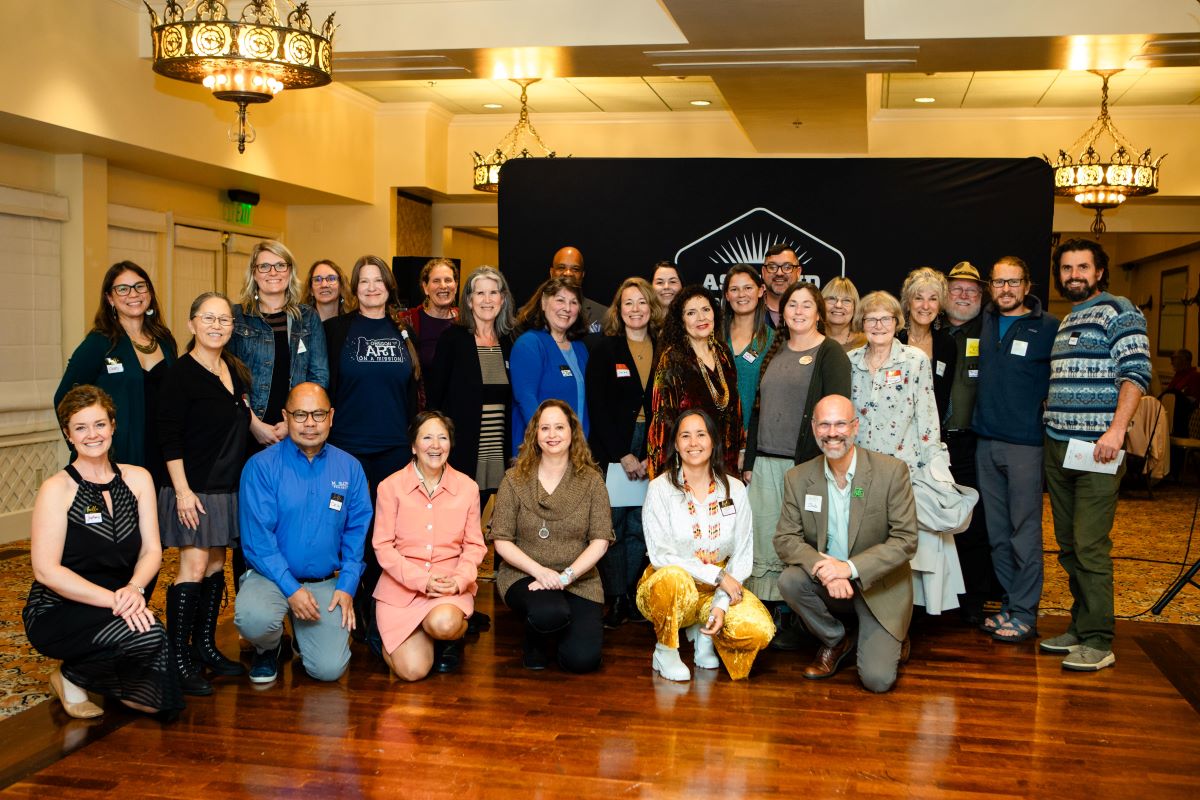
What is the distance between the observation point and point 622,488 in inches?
180

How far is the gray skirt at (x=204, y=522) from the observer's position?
3787mm

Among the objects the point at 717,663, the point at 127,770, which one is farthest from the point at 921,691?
the point at 127,770

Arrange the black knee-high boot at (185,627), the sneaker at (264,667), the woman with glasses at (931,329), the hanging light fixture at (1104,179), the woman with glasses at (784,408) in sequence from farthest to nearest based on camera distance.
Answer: the hanging light fixture at (1104,179)
the woman with glasses at (931,329)
the woman with glasses at (784,408)
the sneaker at (264,667)
the black knee-high boot at (185,627)

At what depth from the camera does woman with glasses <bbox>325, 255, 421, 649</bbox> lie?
14.0 feet

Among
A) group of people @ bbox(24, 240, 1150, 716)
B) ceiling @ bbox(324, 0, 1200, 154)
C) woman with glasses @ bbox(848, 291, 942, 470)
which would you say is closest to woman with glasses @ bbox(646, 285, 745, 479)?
group of people @ bbox(24, 240, 1150, 716)

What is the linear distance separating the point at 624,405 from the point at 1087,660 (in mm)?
2034

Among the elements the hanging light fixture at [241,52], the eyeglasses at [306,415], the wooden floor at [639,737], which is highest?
the hanging light fixture at [241,52]

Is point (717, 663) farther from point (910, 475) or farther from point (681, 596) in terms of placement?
point (910, 475)

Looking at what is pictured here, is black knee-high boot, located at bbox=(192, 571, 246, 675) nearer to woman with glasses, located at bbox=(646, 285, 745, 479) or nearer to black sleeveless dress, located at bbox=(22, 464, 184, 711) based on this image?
black sleeveless dress, located at bbox=(22, 464, 184, 711)

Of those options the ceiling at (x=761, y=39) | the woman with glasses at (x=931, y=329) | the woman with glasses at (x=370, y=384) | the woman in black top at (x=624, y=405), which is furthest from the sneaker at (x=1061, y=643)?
the ceiling at (x=761, y=39)

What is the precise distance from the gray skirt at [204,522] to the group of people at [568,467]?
0.03 feet

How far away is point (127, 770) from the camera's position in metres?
3.06

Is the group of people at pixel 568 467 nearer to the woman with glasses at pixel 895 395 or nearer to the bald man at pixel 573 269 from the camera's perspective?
the woman with glasses at pixel 895 395

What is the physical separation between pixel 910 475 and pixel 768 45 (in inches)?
108
